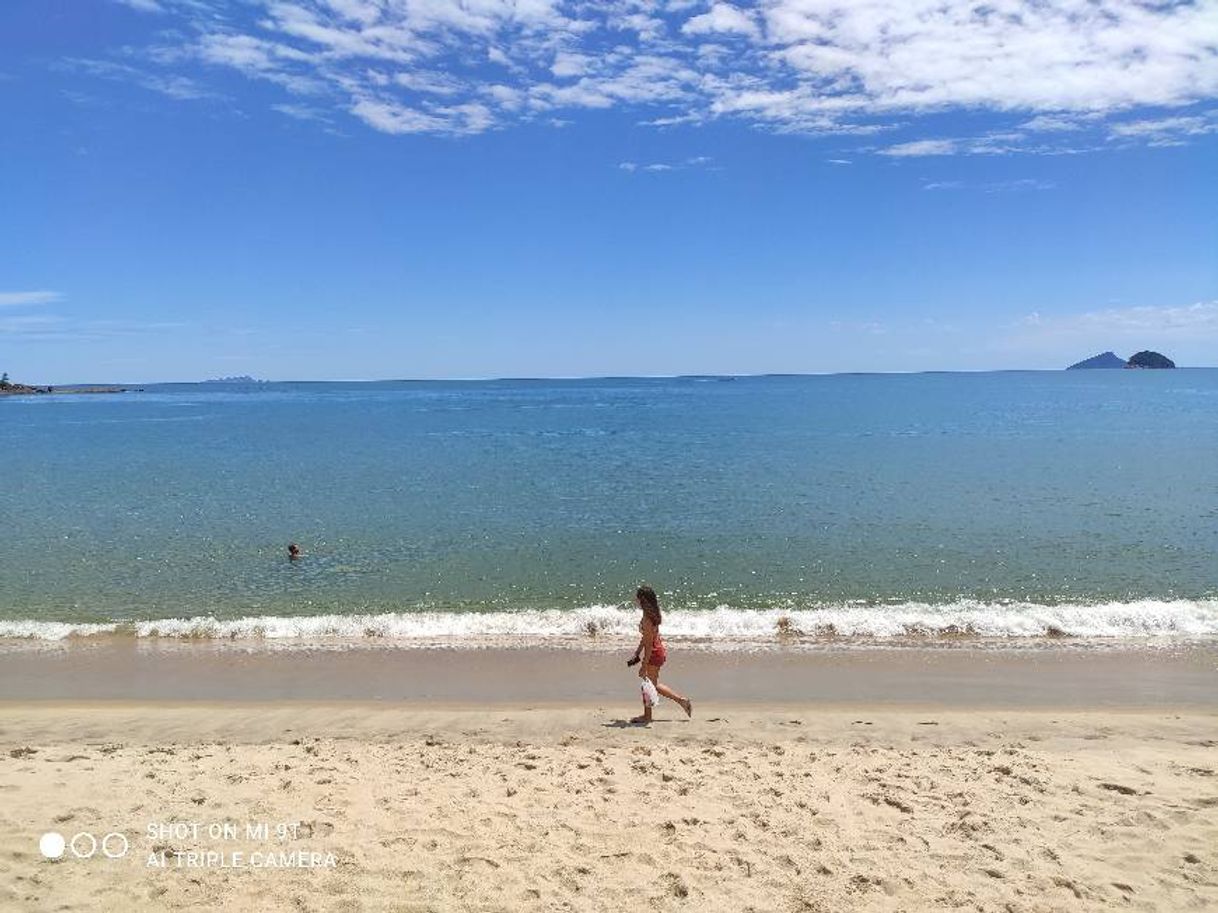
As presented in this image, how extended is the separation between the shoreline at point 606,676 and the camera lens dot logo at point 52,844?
4860 millimetres

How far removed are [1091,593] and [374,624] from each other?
1504 centimetres

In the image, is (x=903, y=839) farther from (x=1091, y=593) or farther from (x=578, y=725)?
(x=1091, y=593)

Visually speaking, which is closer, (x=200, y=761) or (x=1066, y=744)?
(x=200, y=761)

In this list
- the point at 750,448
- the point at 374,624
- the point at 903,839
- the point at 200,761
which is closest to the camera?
the point at 903,839

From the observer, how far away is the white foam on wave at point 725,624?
15.1m

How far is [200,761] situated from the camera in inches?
362

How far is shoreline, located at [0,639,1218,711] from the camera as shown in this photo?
11906 mm

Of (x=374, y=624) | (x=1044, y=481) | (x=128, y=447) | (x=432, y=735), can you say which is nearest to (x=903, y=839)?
(x=432, y=735)

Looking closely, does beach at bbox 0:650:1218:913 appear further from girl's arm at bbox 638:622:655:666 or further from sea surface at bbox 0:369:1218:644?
sea surface at bbox 0:369:1218:644

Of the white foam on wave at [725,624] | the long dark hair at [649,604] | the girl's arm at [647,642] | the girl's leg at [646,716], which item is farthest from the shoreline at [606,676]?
the long dark hair at [649,604]

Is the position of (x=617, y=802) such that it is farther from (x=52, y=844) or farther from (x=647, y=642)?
(x=52, y=844)

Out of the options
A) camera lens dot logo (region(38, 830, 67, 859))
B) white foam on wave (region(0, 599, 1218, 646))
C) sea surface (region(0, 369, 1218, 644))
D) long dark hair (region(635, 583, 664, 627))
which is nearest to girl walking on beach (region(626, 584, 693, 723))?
long dark hair (region(635, 583, 664, 627))

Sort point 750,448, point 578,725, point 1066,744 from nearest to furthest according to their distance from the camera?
point 1066,744 → point 578,725 → point 750,448

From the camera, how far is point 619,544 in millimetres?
22203
